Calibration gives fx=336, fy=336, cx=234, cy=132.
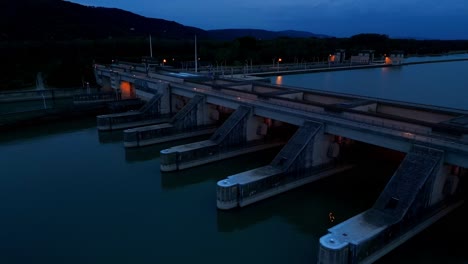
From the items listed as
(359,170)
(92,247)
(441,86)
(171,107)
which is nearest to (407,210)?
(359,170)

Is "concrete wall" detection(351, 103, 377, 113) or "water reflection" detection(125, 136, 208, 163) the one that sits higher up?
"concrete wall" detection(351, 103, 377, 113)

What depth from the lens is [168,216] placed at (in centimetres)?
1487

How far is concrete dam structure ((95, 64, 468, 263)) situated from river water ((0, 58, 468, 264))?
0.74 meters

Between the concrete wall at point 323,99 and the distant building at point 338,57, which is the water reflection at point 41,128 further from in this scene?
the distant building at point 338,57

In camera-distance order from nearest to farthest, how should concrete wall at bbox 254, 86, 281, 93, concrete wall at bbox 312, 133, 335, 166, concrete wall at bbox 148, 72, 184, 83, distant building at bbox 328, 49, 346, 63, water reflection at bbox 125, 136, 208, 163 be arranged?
concrete wall at bbox 312, 133, 335, 166 < water reflection at bbox 125, 136, 208, 163 < concrete wall at bbox 254, 86, 281, 93 < concrete wall at bbox 148, 72, 184, 83 < distant building at bbox 328, 49, 346, 63

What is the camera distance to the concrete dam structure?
11672mm

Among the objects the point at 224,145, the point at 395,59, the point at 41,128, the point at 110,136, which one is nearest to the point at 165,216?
the point at 224,145

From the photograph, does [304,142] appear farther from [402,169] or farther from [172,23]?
[172,23]

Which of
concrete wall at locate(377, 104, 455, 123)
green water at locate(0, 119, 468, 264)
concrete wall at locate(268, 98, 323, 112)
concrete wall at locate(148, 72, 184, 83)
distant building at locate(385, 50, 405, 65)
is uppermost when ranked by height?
distant building at locate(385, 50, 405, 65)

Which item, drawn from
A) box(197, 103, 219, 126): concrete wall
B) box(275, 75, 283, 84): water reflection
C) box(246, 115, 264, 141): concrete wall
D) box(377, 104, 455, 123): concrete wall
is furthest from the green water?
box(275, 75, 283, 84): water reflection

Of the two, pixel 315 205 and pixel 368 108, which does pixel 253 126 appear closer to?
pixel 368 108

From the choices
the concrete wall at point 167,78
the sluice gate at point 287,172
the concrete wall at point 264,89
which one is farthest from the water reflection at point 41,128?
the sluice gate at point 287,172

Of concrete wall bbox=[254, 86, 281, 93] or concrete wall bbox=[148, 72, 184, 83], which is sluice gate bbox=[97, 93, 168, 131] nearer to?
concrete wall bbox=[148, 72, 184, 83]

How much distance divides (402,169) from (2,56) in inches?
2695
